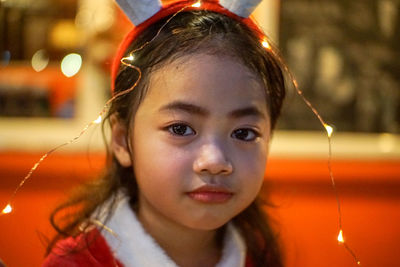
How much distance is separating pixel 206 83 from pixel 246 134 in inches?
4.9

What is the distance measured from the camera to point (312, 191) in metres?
1.87

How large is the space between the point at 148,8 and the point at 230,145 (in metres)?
0.29

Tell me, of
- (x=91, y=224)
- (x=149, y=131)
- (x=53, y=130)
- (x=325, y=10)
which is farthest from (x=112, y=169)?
(x=325, y=10)

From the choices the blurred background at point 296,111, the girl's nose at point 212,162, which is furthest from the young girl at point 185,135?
the blurred background at point 296,111

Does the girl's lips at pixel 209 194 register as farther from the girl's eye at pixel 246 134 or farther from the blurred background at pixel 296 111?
the blurred background at pixel 296 111

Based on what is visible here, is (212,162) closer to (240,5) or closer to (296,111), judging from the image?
(240,5)

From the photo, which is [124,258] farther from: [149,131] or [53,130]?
[53,130]

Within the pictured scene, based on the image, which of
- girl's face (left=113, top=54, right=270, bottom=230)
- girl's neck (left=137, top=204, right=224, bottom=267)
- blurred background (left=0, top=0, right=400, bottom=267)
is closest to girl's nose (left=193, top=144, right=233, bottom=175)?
girl's face (left=113, top=54, right=270, bottom=230)

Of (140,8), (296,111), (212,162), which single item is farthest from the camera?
(296,111)

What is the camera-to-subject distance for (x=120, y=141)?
3.14 feet

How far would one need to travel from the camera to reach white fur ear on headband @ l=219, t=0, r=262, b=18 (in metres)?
0.87

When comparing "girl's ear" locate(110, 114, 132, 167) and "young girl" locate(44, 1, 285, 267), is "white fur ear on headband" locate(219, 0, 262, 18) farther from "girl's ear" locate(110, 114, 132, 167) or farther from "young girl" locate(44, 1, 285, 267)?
"girl's ear" locate(110, 114, 132, 167)

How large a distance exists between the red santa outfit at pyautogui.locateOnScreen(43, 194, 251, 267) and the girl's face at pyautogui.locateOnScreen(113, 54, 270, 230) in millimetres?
104

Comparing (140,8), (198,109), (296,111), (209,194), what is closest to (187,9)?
(140,8)
